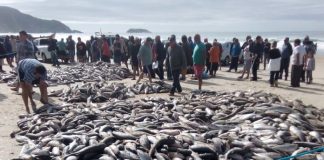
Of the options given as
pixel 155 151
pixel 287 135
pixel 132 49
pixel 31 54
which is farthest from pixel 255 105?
pixel 132 49

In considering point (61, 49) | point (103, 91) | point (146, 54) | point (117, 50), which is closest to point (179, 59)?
point (103, 91)

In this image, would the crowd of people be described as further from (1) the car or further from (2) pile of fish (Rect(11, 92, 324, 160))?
(1) the car

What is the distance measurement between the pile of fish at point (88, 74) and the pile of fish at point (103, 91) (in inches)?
152

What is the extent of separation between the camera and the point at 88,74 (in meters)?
21.1

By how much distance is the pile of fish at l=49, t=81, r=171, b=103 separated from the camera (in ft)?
47.0

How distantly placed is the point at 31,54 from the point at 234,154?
9244mm

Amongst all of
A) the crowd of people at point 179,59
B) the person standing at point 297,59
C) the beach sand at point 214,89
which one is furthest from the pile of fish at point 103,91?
the person standing at point 297,59

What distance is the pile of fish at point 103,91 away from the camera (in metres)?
14.3

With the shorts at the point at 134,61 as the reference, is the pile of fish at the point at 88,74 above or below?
below

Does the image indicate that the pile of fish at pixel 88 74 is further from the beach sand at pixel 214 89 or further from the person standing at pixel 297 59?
the person standing at pixel 297 59

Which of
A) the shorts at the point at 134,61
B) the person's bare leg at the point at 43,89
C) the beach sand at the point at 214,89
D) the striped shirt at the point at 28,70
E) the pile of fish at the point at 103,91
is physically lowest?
the beach sand at the point at 214,89

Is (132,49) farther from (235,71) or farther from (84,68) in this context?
(235,71)

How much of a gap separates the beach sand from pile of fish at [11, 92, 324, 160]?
0.36 m

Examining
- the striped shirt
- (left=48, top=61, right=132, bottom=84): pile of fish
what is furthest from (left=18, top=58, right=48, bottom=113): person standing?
(left=48, top=61, right=132, bottom=84): pile of fish
